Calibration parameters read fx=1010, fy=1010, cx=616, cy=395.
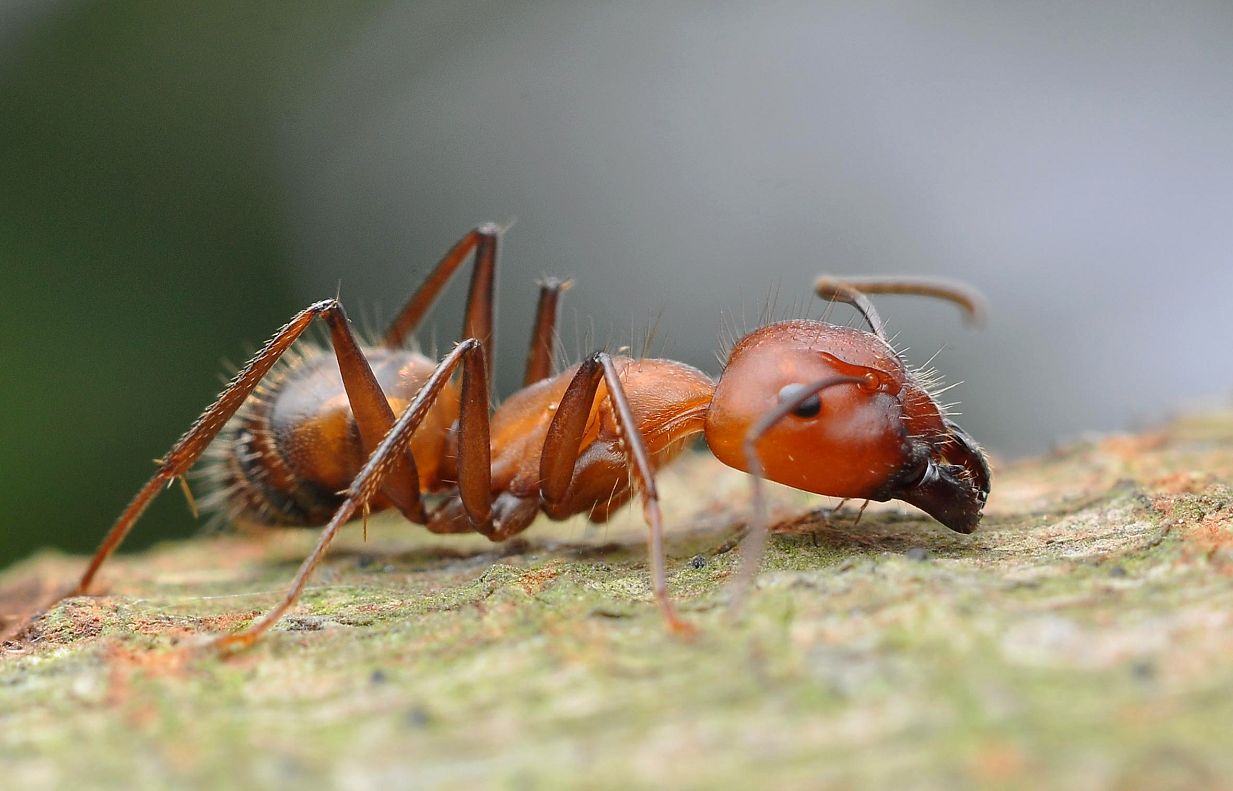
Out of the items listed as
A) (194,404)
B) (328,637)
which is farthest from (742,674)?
(194,404)

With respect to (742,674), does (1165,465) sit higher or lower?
lower

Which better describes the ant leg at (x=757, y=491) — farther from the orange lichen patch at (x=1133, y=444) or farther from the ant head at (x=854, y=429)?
the orange lichen patch at (x=1133, y=444)

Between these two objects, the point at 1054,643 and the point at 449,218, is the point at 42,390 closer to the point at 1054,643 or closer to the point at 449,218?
the point at 449,218

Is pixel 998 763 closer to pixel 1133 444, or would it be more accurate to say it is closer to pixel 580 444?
pixel 580 444

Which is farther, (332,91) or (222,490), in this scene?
(332,91)

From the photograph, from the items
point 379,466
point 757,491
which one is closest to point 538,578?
point 379,466

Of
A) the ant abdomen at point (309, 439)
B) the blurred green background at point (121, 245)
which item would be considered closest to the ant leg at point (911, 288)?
the ant abdomen at point (309, 439)

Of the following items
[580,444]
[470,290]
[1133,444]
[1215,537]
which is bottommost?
[1133,444]
